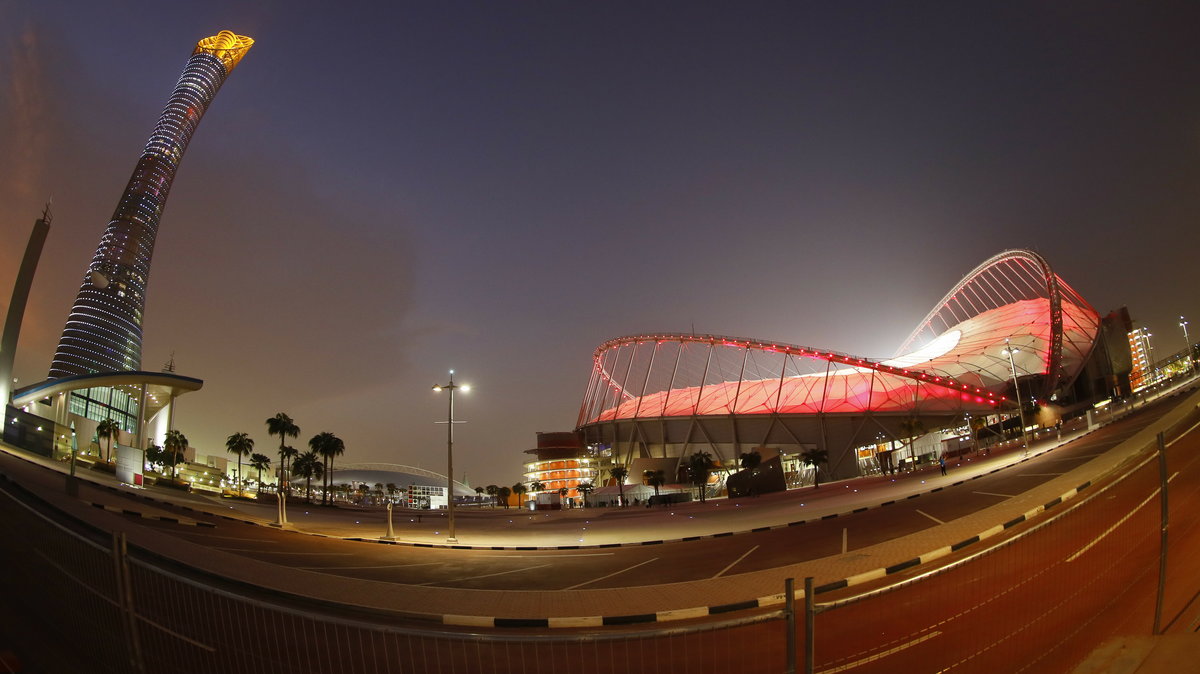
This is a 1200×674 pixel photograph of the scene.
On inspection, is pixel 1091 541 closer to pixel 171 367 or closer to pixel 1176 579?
pixel 1176 579

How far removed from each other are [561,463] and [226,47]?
145479 mm

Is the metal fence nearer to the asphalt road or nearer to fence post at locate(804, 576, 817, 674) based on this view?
fence post at locate(804, 576, 817, 674)

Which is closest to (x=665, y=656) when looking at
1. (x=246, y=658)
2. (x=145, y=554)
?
(x=246, y=658)

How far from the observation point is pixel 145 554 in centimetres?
1392

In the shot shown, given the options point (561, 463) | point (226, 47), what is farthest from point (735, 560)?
point (226, 47)

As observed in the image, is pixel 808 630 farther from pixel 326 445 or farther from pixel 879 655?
pixel 326 445

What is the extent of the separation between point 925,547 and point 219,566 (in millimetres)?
16090

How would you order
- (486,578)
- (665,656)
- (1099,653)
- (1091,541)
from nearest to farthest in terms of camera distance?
(1099,653)
(665,656)
(1091,541)
(486,578)

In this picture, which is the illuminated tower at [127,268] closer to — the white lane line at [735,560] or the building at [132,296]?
the building at [132,296]

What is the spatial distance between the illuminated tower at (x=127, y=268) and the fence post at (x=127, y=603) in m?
139

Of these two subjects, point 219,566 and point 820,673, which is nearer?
point 820,673

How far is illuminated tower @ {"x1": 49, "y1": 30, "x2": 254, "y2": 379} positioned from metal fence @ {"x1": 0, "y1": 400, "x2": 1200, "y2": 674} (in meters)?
136

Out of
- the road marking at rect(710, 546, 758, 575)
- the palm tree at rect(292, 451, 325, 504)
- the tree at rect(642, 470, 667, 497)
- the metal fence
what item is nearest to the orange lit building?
the tree at rect(642, 470, 667, 497)

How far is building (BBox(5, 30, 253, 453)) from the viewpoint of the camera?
87.2m
